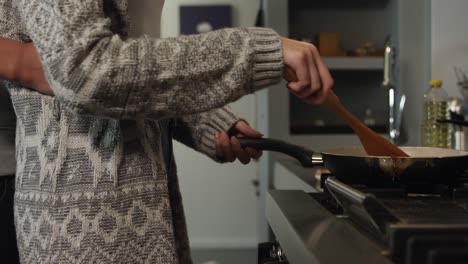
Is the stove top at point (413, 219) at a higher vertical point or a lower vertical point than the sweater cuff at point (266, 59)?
lower

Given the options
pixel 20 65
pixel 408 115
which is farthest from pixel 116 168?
pixel 408 115

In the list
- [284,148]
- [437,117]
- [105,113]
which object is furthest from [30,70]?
[437,117]

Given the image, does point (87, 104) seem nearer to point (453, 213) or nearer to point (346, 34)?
point (453, 213)

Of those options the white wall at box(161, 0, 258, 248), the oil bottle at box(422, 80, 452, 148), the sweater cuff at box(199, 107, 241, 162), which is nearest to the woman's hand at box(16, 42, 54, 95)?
the sweater cuff at box(199, 107, 241, 162)

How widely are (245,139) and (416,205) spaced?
0.30 meters

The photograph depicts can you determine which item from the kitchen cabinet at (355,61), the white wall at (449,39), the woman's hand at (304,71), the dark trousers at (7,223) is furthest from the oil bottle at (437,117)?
the dark trousers at (7,223)

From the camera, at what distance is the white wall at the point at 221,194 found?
3.09 meters

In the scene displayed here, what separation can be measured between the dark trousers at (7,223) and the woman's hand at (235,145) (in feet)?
1.01

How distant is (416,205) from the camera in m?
0.70

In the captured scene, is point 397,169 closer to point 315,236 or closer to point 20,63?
point 315,236

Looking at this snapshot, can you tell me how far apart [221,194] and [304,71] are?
2.54m

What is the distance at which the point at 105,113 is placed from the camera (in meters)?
0.57

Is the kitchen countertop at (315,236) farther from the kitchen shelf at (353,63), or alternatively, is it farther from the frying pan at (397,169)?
the kitchen shelf at (353,63)

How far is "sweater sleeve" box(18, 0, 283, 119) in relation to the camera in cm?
55
